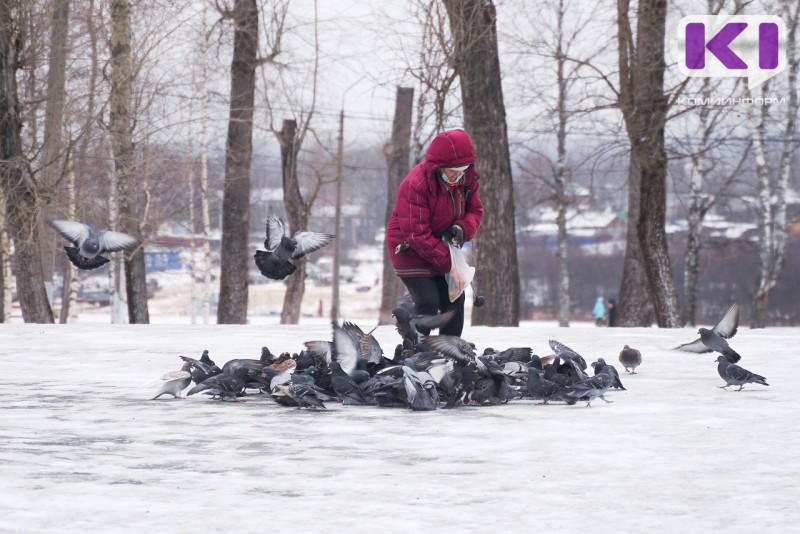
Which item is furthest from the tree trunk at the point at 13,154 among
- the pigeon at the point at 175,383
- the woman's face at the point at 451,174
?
the pigeon at the point at 175,383

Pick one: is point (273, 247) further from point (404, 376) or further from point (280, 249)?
point (404, 376)

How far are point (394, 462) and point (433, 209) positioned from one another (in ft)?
10.0

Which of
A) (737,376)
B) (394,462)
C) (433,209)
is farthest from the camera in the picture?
(433,209)

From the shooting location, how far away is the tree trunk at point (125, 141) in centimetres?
1830

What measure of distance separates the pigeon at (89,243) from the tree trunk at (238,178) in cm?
1064

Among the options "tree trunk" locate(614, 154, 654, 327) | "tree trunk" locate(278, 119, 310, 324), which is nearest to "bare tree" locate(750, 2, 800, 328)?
"tree trunk" locate(614, 154, 654, 327)

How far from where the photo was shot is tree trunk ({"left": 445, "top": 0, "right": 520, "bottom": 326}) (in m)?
15.0

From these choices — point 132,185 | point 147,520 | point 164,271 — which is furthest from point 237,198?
point 164,271

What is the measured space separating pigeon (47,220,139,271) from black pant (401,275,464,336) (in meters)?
3.38

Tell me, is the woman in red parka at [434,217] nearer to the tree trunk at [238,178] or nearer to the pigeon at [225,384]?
the pigeon at [225,384]

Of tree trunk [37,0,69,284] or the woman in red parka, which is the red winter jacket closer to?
the woman in red parka

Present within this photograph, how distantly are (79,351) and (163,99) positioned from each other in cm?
1410

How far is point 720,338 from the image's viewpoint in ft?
22.4

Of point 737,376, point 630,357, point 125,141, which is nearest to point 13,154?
point 125,141
